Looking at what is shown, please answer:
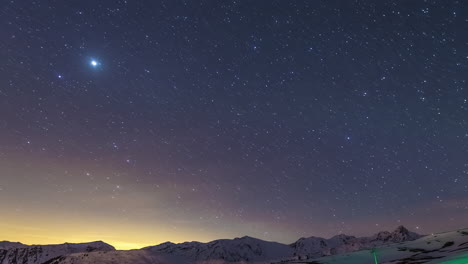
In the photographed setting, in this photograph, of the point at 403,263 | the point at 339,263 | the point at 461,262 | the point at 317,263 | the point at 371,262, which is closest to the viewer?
the point at 461,262

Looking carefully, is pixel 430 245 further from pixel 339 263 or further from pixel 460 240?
pixel 339 263

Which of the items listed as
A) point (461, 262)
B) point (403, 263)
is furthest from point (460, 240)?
point (461, 262)

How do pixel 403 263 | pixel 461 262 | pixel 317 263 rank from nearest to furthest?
pixel 461 262 → pixel 403 263 → pixel 317 263

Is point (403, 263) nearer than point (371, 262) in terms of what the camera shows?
Yes

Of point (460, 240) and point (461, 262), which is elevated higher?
point (460, 240)

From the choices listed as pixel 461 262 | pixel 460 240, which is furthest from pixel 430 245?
pixel 461 262

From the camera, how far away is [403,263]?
106m

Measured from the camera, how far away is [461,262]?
31.7 ft

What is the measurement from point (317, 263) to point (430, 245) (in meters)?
45.2

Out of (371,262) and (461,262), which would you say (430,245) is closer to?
(371,262)

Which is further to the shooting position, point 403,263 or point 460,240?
point 460,240

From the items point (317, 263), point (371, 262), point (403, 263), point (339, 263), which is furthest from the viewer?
point (317, 263)

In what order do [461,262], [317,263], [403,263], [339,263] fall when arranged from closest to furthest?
[461,262], [403,263], [339,263], [317,263]

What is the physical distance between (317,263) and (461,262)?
13895 centimetres
